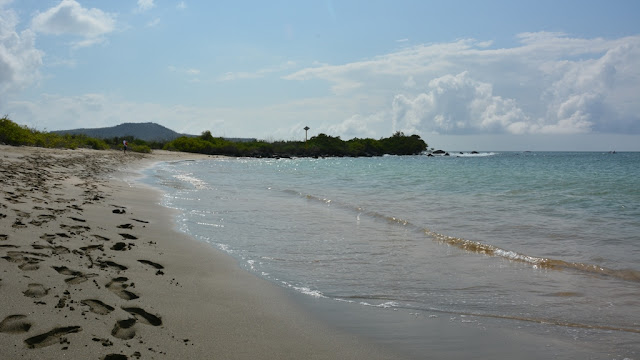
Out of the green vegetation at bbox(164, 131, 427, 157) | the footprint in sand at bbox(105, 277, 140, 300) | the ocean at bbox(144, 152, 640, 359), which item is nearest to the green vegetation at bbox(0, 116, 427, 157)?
the green vegetation at bbox(164, 131, 427, 157)

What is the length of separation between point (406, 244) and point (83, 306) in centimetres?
674

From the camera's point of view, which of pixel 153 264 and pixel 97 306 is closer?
pixel 97 306

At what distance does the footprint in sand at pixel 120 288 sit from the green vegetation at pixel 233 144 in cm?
3554

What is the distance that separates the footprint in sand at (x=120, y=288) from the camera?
14.4 feet

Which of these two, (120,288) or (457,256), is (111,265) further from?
(457,256)

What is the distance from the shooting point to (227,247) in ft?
27.3

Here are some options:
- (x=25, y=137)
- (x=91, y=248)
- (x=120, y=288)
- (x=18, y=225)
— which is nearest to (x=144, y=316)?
(x=120, y=288)

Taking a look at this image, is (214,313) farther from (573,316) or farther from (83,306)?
(573,316)

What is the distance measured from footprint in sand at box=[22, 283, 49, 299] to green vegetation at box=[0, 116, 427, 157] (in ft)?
118

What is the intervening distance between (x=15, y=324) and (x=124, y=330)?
75 centimetres

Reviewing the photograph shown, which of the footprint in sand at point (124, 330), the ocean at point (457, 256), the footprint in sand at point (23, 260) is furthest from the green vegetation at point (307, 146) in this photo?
the footprint in sand at point (124, 330)

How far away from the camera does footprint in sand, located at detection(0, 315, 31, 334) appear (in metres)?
3.16

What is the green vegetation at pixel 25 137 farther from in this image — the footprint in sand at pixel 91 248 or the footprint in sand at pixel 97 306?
the footprint in sand at pixel 97 306

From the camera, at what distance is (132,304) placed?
4203 millimetres
